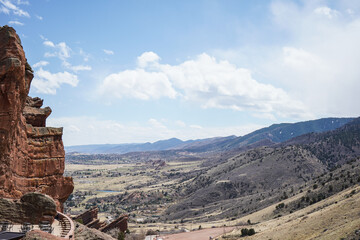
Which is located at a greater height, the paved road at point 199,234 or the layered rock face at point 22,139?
the layered rock face at point 22,139

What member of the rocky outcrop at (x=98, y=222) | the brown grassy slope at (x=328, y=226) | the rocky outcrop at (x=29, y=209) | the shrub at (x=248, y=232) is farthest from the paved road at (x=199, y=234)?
the rocky outcrop at (x=29, y=209)

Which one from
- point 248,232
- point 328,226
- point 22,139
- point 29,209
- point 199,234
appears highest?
point 22,139

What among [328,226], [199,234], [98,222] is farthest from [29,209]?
[199,234]

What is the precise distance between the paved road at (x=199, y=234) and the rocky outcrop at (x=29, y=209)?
34.4 m

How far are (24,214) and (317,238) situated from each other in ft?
91.1

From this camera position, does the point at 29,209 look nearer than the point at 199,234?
Yes

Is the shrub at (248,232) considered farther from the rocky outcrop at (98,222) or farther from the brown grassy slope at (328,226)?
the rocky outcrop at (98,222)

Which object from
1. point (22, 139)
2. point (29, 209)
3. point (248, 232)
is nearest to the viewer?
point (29, 209)

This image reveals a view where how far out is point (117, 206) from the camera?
104000 millimetres

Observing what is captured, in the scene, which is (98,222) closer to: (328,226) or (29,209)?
(29,209)

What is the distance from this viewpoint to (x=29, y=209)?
22.2m

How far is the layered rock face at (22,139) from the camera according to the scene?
948 inches

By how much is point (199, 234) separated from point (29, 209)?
38378 mm

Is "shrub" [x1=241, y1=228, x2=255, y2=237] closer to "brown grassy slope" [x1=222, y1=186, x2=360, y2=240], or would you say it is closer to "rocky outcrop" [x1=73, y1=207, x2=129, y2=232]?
"brown grassy slope" [x1=222, y1=186, x2=360, y2=240]
